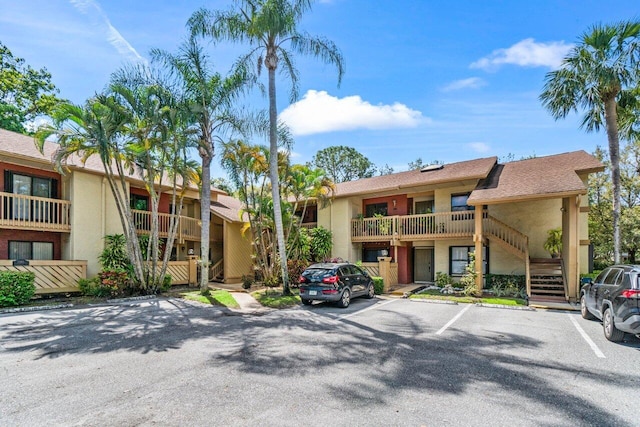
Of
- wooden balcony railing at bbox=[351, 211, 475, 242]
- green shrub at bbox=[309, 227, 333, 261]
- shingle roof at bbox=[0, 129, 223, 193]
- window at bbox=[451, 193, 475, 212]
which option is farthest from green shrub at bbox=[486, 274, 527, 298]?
shingle roof at bbox=[0, 129, 223, 193]

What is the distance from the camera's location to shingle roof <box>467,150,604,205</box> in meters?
14.3

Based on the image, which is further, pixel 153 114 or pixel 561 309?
pixel 153 114

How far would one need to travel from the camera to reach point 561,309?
1292 cm

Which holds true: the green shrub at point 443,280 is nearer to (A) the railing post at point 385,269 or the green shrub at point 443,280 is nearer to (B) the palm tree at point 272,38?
(A) the railing post at point 385,269

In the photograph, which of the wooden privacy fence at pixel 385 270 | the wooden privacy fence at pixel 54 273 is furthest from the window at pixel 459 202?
the wooden privacy fence at pixel 54 273

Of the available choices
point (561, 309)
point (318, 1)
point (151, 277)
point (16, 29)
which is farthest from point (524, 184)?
point (16, 29)

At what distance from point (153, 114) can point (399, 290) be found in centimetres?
1414

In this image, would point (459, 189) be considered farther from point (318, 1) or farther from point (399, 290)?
point (318, 1)

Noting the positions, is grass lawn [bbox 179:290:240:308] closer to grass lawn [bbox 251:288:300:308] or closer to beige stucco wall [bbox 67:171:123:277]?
grass lawn [bbox 251:288:300:308]

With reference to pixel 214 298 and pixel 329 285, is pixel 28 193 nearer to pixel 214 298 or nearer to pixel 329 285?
pixel 214 298

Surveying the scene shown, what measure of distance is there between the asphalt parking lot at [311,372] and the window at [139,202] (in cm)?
991

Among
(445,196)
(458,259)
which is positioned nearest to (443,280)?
(458,259)

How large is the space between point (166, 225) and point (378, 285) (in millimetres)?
12410

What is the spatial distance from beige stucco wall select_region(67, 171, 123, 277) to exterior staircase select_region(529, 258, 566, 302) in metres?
20.2
